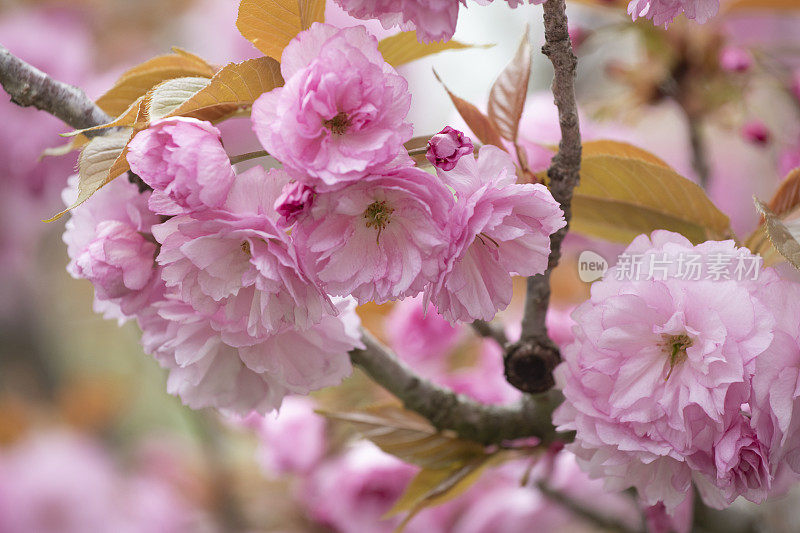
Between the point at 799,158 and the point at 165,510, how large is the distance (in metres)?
1.21

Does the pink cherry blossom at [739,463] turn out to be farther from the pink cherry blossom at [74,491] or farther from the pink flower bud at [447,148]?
the pink cherry blossom at [74,491]

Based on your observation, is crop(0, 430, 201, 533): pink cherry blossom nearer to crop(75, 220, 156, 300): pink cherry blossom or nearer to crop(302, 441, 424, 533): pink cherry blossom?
crop(302, 441, 424, 533): pink cherry blossom

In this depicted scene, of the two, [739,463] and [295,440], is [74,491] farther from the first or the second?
[739,463]

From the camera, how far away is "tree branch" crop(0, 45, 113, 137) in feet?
1.25

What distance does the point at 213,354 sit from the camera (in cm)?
38

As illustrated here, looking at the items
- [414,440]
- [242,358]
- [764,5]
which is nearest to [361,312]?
[414,440]

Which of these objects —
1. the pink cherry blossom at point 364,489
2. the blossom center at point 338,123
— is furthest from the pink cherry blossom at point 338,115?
the pink cherry blossom at point 364,489

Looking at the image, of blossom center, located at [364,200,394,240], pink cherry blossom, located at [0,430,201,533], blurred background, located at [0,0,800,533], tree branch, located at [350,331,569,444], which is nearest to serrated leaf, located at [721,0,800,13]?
blurred background, located at [0,0,800,533]

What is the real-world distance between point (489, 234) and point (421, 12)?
0.09 metres

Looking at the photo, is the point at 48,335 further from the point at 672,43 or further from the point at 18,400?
the point at 672,43

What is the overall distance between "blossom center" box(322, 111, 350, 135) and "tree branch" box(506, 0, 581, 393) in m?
0.11

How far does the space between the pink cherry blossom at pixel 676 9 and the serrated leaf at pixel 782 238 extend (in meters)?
0.10

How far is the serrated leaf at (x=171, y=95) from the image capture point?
0.32 meters

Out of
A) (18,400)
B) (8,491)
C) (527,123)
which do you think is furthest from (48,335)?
(527,123)
